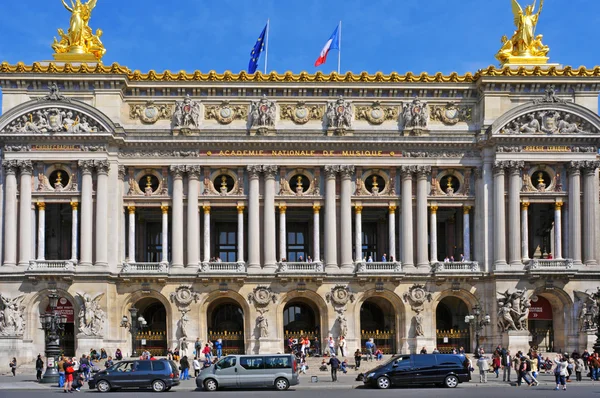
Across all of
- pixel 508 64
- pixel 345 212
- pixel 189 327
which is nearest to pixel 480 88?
pixel 508 64

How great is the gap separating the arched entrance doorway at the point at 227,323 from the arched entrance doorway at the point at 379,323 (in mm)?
8994

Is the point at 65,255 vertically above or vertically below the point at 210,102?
below

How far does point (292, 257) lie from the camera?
83375 millimetres

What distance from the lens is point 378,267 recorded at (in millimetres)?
76312

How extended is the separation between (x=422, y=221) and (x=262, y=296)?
12.6m

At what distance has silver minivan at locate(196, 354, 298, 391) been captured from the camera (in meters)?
54.5

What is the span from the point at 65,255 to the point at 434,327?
90.2ft

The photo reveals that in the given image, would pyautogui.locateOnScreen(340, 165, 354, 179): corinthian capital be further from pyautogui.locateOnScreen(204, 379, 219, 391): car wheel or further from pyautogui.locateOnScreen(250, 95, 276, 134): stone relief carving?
pyautogui.locateOnScreen(204, 379, 219, 391): car wheel

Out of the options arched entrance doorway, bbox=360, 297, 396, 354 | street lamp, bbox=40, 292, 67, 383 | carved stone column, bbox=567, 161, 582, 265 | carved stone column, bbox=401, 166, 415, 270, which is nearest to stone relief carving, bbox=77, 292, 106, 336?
street lamp, bbox=40, 292, 67, 383

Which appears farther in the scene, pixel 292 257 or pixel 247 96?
pixel 292 257

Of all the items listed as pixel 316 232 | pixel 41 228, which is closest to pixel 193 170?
pixel 316 232

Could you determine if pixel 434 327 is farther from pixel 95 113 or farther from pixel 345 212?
pixel 95 113

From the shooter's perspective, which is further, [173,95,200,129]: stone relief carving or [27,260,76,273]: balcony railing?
[173,95,200,129]: stone relief carving

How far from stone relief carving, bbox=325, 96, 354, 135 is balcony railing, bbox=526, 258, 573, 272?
53.3ft
